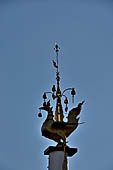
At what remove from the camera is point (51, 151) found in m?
6.01

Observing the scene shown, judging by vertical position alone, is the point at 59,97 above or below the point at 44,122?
above

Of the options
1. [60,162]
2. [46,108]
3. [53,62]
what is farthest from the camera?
[53,62]

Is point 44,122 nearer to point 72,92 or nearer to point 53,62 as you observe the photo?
point 72,92

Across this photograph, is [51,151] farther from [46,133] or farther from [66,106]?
[66,106]

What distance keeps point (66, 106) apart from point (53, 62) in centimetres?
89

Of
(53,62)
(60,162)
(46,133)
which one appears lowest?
(60,162)

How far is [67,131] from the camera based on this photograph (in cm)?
604

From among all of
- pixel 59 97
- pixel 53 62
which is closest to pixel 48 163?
pixel 59 97

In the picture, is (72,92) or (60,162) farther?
(72,92)

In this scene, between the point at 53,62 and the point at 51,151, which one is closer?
the point at 51,151

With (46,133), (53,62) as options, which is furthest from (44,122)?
(53,62)

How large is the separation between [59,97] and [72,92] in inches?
10.3

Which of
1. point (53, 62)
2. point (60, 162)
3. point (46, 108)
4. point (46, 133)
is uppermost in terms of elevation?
point (53, 62)

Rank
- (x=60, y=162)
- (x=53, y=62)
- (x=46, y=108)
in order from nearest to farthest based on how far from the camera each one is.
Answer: (x=60, y=162) → (x=46, y=108) → (x=53, y=62)
